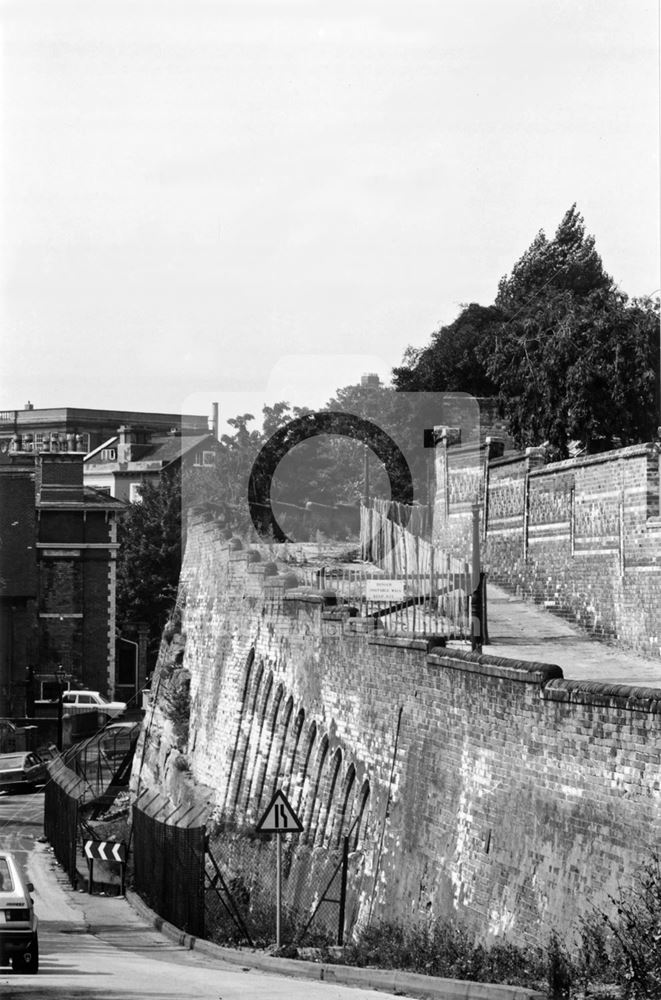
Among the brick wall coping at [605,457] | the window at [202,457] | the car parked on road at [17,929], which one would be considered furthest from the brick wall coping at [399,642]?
the window at [202,457]

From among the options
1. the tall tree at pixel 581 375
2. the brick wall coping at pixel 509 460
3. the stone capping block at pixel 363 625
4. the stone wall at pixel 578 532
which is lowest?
the stone capping block at pixel 363 625

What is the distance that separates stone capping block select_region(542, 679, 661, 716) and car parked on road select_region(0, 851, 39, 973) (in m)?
6.07

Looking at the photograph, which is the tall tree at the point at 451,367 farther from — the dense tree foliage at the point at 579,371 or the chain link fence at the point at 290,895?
the chain link fence at the point at 290,895

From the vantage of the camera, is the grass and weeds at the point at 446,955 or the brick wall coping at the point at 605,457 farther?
the brick wall coping at the point at 605,457

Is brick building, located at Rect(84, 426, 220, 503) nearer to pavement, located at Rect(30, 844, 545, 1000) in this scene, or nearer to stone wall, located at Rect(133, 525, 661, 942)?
stone wall, located at Rect(133, 525, 661, 942)

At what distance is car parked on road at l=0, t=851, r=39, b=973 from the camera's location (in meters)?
17.7

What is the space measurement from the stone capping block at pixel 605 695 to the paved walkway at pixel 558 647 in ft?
16.1

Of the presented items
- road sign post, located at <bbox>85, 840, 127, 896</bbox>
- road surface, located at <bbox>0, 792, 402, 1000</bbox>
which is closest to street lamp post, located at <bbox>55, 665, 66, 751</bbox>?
road surface, located at <bbox>0, 792, 402, 1000</bbox>

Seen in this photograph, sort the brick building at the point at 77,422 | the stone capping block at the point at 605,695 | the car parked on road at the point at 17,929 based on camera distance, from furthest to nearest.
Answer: the brick building at the point at 77,422 → the car parked on road at the point at 17,929 → the stone capping block at the point at 605,695

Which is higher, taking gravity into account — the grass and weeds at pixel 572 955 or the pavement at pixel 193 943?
the grass and weeds at pixel 572 955

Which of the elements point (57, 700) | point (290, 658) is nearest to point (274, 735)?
point (290, 658)

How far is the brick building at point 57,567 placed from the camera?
235 ft

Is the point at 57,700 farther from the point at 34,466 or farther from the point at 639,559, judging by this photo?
the point at 639,559

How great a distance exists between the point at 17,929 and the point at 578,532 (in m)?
15.3
